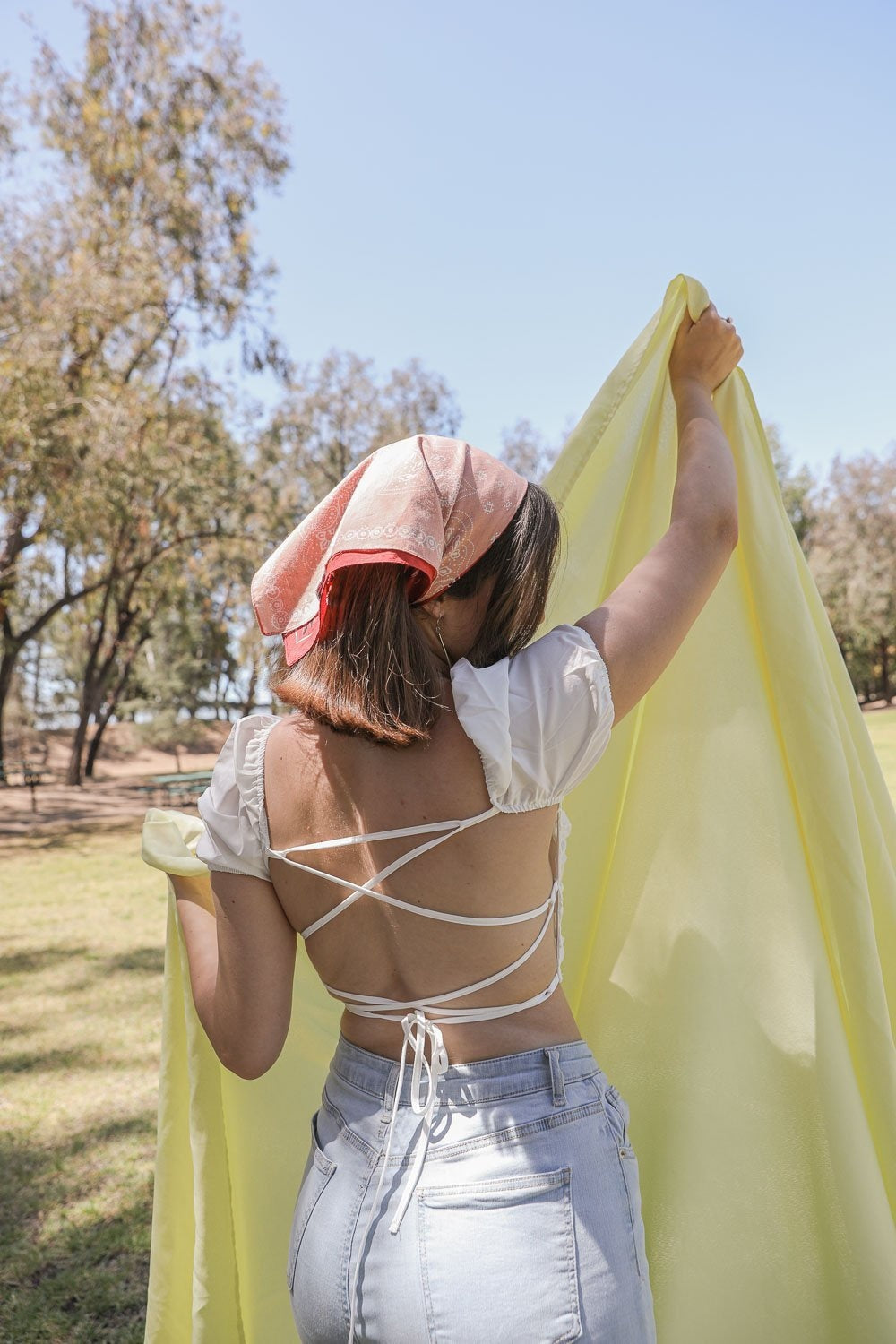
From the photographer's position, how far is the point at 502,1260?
114 cm

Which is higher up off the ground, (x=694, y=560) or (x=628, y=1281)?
(x=694, y=560)

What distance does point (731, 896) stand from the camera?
1943mm

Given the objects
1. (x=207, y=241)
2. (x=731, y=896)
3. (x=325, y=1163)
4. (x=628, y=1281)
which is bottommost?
(x=628, y=1281)

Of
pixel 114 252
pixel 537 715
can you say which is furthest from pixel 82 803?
pixel 537 715

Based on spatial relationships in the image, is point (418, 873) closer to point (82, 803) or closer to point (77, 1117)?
point (77, 1117)

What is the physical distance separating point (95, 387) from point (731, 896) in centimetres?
1270

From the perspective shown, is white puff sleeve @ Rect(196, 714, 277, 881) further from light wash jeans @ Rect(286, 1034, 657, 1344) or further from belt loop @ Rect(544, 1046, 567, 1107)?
belt loop @ Rect(544, 1046, 567, 1107)

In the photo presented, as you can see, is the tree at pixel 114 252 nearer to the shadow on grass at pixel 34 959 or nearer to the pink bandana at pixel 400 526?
the shadow on grass at pixel 34 959

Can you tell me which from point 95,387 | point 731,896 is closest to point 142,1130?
point 731,896

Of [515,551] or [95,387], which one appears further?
[95,387]

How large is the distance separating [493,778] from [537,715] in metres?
0.10

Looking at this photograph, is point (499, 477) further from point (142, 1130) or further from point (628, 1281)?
point (142, 1130)

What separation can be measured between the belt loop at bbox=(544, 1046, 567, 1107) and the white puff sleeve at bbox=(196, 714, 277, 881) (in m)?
0.45

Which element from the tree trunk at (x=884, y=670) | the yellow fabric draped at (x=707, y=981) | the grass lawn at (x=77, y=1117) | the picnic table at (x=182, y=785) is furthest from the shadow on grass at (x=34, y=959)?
the tree trunk at (x=884, y=670)
